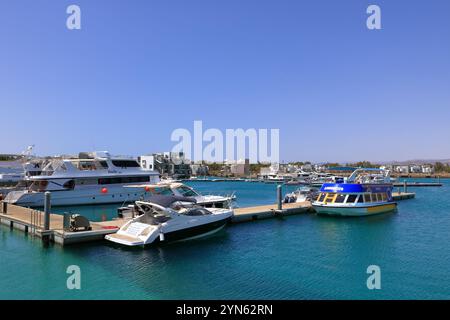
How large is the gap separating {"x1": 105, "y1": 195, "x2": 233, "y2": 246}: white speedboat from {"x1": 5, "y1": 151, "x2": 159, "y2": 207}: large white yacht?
1608 cm

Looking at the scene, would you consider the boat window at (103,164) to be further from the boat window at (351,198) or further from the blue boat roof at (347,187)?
the boat window at (351,198)

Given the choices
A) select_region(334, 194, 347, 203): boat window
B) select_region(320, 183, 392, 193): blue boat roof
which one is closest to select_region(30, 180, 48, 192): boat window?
select_region(320, 183, 392, 193): blue boat roof

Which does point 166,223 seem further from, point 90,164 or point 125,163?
point 125,163

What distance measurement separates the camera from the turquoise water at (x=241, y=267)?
41.8ft

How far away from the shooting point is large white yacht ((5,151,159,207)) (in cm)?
3700

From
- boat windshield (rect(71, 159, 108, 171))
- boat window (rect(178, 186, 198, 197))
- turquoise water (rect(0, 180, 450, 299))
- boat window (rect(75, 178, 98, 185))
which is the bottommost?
turquoise water (rect(0, 180, 450, 299))

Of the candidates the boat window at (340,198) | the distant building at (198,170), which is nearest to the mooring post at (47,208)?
the boat window at (340,198)

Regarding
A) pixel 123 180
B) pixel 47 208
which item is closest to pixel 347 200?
pixel 47 208

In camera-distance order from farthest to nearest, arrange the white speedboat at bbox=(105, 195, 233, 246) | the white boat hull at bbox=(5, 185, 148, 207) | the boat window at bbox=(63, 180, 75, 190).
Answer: the boat window at bbox=(63, 180, 75, 190) < the white boat hull at bbox=(5, 185, 148, 207) < the white speedboat at bbox=(105, 195, 233, 246)

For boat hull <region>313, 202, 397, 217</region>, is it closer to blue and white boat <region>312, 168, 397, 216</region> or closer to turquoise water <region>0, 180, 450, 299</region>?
blue and white boat <region>312, 168, 397, 216</region>

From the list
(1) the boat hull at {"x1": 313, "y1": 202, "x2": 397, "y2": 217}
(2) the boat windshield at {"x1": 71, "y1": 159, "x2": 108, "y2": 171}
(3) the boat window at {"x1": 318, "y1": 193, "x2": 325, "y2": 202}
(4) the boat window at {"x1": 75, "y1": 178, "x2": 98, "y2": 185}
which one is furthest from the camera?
(2) the boat windshield at {"x1": 71, "y1": 159, "x2": 108, "y2": 171}

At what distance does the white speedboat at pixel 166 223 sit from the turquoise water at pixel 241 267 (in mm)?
577
